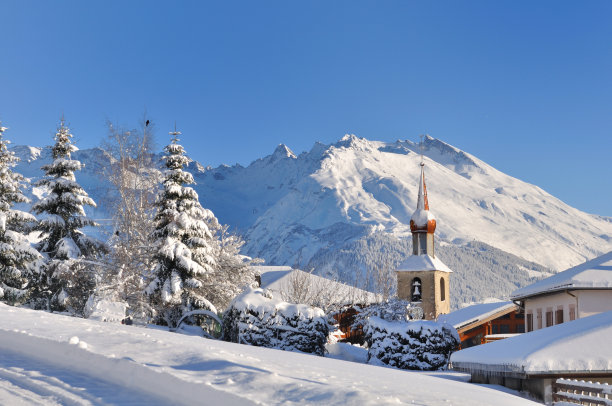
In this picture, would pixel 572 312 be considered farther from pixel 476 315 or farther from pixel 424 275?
pixel 424 275

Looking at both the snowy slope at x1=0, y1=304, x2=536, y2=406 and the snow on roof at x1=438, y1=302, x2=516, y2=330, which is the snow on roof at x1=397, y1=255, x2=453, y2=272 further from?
the snowy slope at x1=0, y1=304, x2=536, y2=406

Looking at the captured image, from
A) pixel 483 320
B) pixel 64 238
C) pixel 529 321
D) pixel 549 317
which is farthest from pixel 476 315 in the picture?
pixel 64 238

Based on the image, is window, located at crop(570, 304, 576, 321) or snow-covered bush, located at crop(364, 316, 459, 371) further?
window, located at crop(570, 304, 576, 321)

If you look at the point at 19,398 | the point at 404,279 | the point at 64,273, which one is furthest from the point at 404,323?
the point at 404,279

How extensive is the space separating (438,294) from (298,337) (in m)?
33.3

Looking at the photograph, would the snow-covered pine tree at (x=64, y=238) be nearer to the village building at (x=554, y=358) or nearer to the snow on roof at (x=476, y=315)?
the village building at (x=554, y=358)

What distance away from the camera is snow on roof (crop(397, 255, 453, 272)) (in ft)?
182

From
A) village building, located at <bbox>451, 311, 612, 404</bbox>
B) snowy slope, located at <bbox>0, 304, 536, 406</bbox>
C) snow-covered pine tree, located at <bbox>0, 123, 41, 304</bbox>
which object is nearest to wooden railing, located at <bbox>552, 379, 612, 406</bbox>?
village building, located at <bbox>451, 311, 612, 404</bbox>

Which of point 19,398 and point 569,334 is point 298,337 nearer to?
point 569,334

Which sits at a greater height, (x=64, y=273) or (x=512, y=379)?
(x=64, y=273)

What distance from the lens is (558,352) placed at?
57.8 feet

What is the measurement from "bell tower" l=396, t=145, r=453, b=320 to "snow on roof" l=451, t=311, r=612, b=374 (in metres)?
33.9

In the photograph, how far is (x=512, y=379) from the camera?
1969 cm

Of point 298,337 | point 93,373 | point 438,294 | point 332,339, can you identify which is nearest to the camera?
point 93,373
